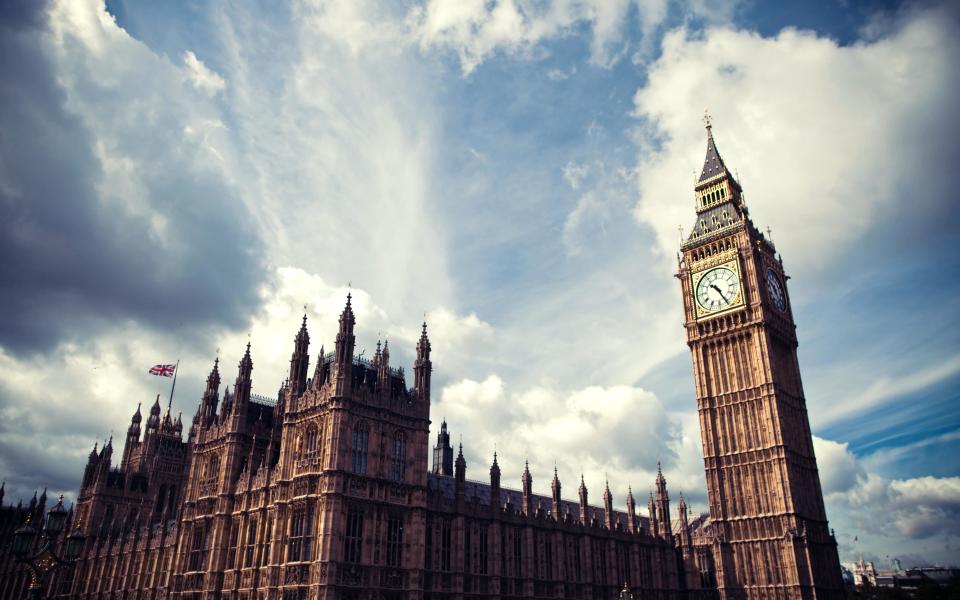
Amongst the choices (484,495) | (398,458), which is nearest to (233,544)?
(398,458)

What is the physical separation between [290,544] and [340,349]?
15503 mm

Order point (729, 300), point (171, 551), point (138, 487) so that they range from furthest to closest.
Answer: point (138, 487) → point (729, 300) → point (171, 551)

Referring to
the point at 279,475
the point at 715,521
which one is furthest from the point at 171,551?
the point at 715,521

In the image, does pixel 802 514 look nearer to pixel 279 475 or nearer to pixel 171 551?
pixel 279 475

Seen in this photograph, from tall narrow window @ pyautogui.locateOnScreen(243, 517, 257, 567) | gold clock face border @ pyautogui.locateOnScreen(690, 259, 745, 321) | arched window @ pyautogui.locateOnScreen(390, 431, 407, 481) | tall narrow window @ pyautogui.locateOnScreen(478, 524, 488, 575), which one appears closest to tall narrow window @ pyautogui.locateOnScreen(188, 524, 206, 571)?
tall narrow window @ pyautogui.locateOnScreen(243, 517, 257, 567)

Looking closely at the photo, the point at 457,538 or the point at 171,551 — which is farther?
the point at 171,551

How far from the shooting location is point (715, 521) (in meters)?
83.8

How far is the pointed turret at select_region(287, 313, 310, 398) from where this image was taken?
63.2m

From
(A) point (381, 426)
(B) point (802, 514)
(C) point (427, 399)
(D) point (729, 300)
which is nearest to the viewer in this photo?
(A) point (381, 426)

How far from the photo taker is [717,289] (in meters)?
93.3

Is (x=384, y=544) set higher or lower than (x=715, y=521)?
lower

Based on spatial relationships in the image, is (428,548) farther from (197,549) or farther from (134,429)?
(134,429)

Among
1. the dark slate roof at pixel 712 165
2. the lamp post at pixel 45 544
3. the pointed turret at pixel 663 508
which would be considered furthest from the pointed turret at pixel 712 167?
the lamp post at pixel 45 544

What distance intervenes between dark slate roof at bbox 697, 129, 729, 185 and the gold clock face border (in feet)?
48.1
